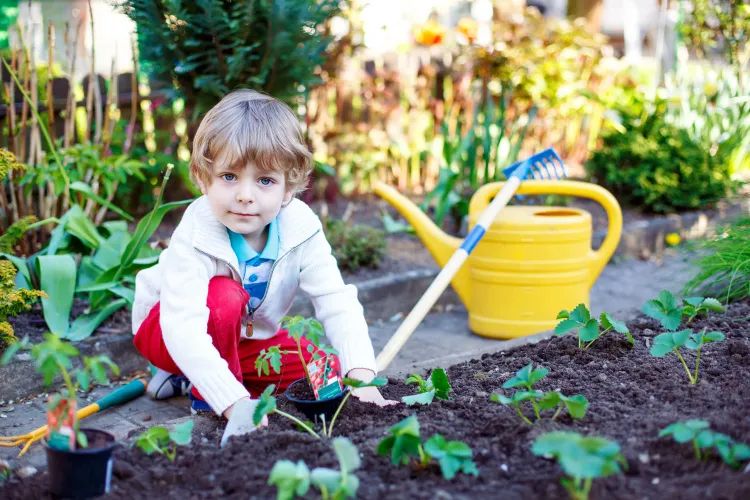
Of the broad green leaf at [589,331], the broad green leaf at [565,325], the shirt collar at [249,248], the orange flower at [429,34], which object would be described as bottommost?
the broad green leaf at [589,331]

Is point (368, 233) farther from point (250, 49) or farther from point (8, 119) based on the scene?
point (8, 119)

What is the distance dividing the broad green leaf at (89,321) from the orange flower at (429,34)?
10.9ft

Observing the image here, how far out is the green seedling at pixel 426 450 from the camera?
1601mm

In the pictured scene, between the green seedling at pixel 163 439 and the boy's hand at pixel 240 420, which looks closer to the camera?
the green seedling at pixel 163 439

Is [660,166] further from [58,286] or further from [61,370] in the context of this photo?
[61,370]

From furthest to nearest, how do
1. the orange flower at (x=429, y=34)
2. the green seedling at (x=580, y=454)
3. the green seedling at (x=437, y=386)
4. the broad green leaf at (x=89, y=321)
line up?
the orange flower at (x=429, y=34) → the broad green leaf at (x=89, y=321) → the green seedling at (x=437, y=386) → the green seedling at (x=580, y=454)

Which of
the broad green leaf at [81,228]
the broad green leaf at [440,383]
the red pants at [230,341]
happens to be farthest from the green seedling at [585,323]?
the broad green leaf at [81,228]

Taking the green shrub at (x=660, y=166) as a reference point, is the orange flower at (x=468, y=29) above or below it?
above

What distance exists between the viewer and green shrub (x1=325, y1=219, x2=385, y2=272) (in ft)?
12.3

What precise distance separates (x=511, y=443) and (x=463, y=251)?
1144 mm

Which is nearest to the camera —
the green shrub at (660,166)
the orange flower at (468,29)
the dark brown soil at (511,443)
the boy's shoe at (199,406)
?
the dark brown soil at (511,443)

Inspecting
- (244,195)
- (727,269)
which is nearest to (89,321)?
(244,195)

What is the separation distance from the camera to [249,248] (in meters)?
2.33

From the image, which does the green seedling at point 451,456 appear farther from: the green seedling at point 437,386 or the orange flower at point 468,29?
the orange flower at point 468,29
